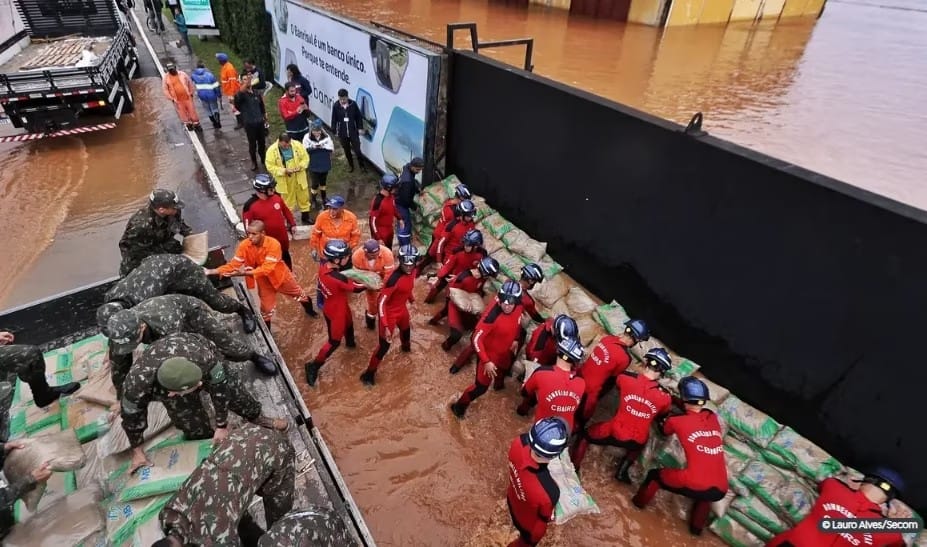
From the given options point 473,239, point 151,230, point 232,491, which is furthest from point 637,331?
point 151,230

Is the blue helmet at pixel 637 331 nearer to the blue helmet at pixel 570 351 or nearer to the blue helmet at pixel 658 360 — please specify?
the blue helmet at pixel 658 360

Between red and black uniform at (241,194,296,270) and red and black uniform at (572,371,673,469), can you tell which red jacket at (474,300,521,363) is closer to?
red and black uniform at (572,371,673,469)

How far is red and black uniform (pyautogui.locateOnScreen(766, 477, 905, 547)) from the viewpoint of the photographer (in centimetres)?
298

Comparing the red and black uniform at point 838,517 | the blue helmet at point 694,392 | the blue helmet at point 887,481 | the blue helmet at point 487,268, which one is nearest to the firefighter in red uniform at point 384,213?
the blue helmet at point 487,268

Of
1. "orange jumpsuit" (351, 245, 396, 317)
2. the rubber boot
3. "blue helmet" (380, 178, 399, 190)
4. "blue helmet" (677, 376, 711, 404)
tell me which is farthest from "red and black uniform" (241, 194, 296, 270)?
"blue helmet" (677, 376, 711, 404)

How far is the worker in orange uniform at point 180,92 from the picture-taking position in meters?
8.88

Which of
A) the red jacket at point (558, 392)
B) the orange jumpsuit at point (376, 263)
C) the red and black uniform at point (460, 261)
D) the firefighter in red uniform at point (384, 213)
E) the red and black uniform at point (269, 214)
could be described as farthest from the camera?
the firefighter in red uniform at point (384, 213)

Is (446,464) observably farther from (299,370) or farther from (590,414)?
(299,370)

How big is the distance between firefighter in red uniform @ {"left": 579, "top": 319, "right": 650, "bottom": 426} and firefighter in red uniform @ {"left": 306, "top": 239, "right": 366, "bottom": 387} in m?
2.24

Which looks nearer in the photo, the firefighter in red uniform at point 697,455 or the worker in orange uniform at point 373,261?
the firefighter in red uniform at point 697,455

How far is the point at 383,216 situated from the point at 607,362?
347cm

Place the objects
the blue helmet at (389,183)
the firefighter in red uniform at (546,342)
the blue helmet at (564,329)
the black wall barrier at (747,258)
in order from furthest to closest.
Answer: the blue helmet at (389,183), the firefighter in red uniform at (546,342), the blue helmet at (564,329), the black wall barrier at (747,258)

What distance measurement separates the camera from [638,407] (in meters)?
3.66

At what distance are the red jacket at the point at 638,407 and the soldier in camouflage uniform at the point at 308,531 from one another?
2.16 metres
